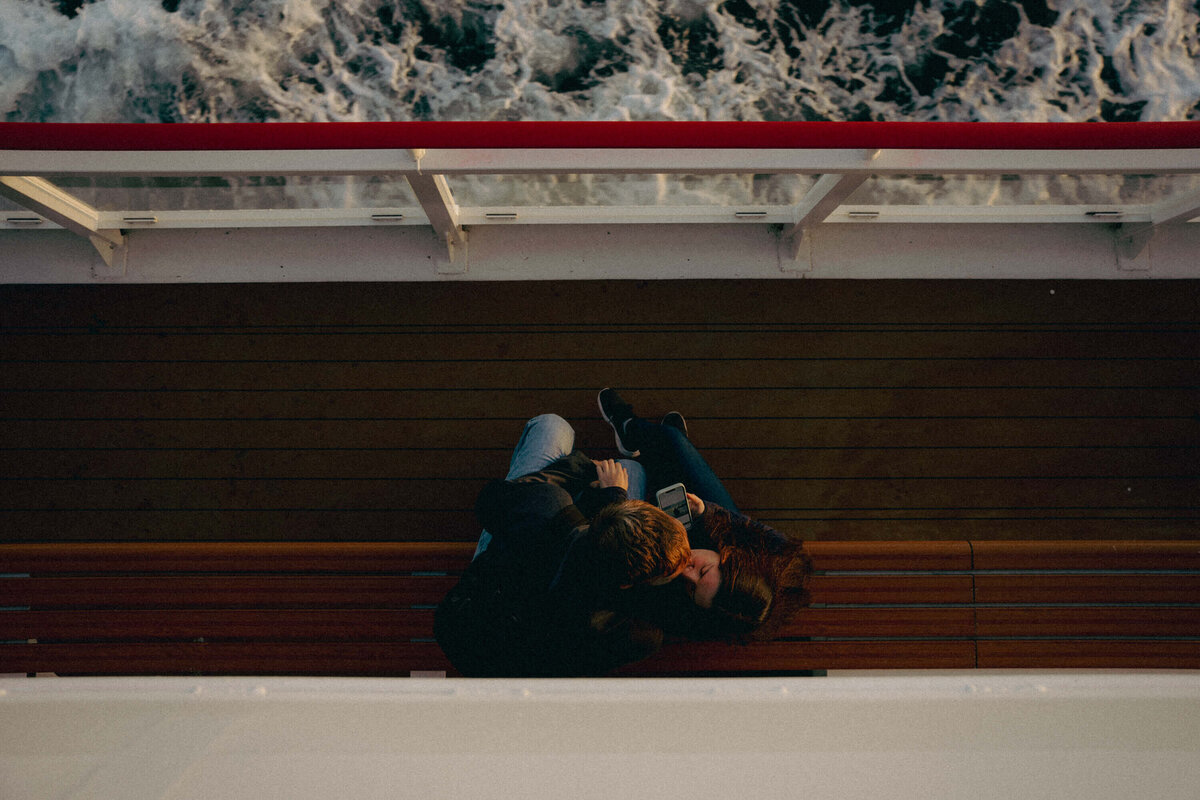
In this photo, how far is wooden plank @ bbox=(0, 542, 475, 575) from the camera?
6.02ft

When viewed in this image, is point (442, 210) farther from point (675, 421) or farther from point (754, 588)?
point (754, 588)

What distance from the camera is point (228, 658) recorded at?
186 cm

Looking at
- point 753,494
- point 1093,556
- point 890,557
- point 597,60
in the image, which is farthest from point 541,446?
point 597,60

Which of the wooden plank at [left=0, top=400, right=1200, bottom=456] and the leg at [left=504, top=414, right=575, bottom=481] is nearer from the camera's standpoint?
the leg at [left=504, top=414, right=575, bottom=481]

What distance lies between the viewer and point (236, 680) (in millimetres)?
1174

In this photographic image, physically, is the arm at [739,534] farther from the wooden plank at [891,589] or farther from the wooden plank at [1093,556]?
the wooden plank at [1093,556]

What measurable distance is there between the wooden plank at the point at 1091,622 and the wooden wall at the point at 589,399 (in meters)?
0.46

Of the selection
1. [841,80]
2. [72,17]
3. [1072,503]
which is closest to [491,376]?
[1072,503]

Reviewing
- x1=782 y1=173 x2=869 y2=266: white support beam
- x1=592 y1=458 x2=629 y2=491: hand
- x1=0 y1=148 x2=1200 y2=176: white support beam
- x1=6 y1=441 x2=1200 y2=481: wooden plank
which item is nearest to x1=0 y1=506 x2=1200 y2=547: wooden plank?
x1=6 y1=441 x2=1200 y2=481: wooden plank

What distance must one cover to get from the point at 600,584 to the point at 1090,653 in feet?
5.61

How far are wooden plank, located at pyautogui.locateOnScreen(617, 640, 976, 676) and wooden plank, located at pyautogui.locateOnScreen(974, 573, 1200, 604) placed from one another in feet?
0.65

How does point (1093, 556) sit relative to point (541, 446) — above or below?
below

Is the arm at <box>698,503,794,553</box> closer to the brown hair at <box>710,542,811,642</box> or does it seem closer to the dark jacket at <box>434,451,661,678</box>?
the brown hair at <box>710,542,811,642</box>

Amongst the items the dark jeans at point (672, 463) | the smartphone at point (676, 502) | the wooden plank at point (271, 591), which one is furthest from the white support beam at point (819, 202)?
the wooden plank at point (271, 591)
